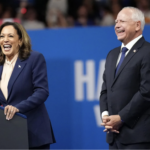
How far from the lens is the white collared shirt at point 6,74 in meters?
2.73

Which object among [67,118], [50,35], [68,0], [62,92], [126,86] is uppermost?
[68,0]

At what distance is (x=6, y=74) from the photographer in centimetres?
278

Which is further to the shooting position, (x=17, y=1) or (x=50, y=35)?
(x=17, y=1)

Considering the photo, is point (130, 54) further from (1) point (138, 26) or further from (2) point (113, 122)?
(2) point (113, 122)

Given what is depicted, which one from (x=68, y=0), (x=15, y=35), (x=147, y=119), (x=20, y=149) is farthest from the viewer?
(x=68, y=0)

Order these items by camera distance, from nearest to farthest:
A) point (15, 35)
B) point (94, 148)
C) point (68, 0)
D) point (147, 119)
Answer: point (147, 119), point (15, 35), point (94, 148), point (68, 0)

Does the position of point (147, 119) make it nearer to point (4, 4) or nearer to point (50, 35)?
point (50, 35)

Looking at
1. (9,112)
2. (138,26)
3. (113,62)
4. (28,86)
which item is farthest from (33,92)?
(138,26)

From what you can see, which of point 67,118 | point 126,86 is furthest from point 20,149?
point 67,118

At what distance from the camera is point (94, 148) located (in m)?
3.78

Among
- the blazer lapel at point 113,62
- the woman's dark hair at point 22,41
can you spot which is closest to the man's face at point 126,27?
the blazer lapel at point 113,62

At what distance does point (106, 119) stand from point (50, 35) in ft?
5.30

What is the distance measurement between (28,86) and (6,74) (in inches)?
8.0

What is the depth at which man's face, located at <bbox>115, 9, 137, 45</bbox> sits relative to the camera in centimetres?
263
